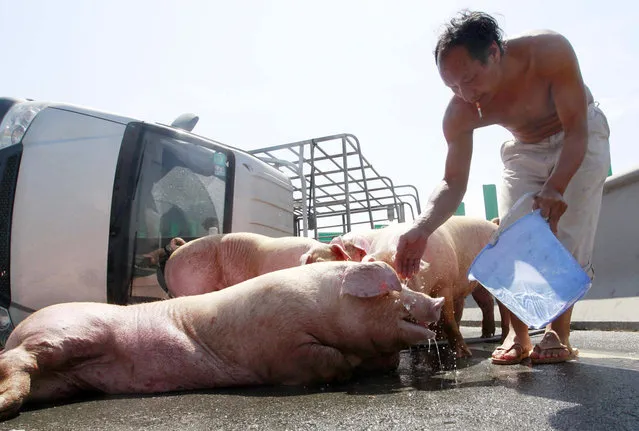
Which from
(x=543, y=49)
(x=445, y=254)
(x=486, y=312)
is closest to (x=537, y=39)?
(x=543, y=49)

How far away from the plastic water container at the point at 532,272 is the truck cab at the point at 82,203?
8.76ft

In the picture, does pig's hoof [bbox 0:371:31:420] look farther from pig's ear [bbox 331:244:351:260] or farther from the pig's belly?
pig's ear [bbox 331:244:351:260]

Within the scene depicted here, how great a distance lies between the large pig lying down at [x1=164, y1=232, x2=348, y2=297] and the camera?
4.69 metres

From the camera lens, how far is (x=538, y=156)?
3.55m

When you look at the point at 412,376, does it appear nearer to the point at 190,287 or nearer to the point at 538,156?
the point at 538,156

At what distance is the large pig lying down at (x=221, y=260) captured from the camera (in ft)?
15.4

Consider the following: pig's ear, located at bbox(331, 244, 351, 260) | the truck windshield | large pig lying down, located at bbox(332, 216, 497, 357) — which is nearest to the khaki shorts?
large pig lying down, located at bbox(332, 216, 497, 357)

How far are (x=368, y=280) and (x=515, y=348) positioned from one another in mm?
1048

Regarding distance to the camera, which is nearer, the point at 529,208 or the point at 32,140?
the point at 529,208

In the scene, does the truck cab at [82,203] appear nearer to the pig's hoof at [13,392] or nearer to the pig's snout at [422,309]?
the pig's hoof at [13,392]

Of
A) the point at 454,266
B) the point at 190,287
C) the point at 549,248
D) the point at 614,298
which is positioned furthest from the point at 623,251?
the point at 190,287

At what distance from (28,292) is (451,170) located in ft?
9.38

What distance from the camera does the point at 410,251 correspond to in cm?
339

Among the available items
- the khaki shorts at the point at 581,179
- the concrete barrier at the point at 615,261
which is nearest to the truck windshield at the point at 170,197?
the khaki shorts at the point at 581,179
